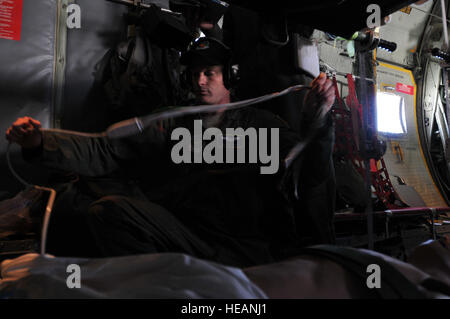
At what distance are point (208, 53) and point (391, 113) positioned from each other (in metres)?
3.06

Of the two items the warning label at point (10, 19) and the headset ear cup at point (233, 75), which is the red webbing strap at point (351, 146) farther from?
the warning label at point (10, 19)

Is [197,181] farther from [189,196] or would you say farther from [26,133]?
[26,133]

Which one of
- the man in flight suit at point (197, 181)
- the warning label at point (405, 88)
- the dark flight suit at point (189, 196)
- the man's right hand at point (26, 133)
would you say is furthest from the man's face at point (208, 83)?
the warning label at point (405, 88)

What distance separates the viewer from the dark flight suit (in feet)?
3.17

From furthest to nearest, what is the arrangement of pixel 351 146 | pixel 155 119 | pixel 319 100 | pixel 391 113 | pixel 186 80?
1. pixel 391 113
2. pixel 351 146
3. pixel 186 80
4. pixel 319 100
5. pixel 155 119

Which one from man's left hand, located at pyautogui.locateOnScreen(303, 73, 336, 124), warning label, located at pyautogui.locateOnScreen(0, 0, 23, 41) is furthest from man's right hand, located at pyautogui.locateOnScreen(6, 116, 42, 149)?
warning label, located at pyautogui.locateOnScreen(0, 0, 23, 41)

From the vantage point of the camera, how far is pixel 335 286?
1.50 ft

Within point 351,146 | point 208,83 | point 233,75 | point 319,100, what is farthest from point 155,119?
point 351,146

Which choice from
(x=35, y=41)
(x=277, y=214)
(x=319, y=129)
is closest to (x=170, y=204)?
(x=277, y=214)

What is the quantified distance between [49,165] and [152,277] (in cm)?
71

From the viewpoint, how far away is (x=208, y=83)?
144 cm

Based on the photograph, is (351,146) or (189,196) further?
(351,146)

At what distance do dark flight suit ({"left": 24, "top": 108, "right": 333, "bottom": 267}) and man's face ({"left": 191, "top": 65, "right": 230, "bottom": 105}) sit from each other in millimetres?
133

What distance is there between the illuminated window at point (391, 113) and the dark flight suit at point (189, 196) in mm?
2776
